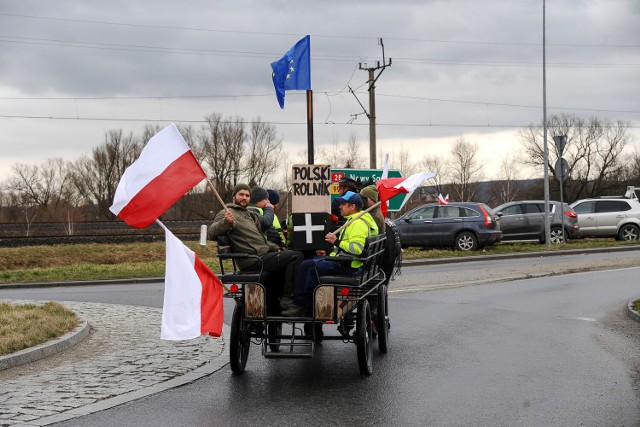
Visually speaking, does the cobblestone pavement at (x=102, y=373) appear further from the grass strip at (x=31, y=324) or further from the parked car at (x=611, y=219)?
the parked car at (x=611, y=219)

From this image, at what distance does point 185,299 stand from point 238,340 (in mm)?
754

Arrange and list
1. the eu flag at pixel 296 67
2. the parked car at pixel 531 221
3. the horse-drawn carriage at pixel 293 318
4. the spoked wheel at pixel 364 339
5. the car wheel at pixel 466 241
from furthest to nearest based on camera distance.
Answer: the parked car at pixel 531 221
the car wheel at pixel 466 241
the eu flag at pixel 296 67
the spoked wheel at pixel 364 339
the horse-drawn carriage at pixel 293 318

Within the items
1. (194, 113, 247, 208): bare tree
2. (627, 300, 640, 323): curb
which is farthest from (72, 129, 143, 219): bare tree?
(627, 300, 640, 323): curb

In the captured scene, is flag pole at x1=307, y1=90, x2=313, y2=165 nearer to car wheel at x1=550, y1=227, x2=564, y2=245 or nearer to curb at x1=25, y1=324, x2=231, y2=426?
curb at x1=25, y1=324, x2=231, y2=426

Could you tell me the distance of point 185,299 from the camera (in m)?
8.26

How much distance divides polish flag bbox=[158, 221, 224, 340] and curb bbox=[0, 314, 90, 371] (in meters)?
2.14

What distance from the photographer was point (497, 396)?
7711 mm

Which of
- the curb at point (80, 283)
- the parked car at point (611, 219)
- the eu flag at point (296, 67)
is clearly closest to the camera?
the eu flag at point (296, 67)

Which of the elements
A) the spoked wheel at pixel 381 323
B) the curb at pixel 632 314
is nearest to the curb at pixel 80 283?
the curb at pixel 632 314

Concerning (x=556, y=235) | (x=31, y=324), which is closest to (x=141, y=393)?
(x=31, y=324)

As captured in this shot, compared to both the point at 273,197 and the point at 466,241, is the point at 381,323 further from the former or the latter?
the point at 466,241

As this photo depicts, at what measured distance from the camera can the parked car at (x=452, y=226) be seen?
2883cm

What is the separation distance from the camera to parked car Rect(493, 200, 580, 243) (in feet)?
105

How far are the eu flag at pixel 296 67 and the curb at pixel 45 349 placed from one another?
4.09 metres
